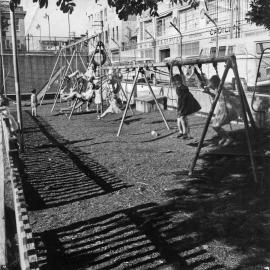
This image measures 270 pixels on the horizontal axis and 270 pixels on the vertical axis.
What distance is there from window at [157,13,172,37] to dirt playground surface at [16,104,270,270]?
114 feet

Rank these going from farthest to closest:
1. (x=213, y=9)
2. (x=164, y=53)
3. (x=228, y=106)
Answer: (x=164, y=53), (x=213, y=9), (x=228, y=106)

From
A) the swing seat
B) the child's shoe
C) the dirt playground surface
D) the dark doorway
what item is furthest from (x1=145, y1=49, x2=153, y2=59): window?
the child's shoe

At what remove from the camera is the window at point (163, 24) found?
43406 mm

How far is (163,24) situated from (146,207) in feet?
135

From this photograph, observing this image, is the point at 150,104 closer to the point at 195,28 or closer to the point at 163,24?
the point at 195,28

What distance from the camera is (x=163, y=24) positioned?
1767 inches

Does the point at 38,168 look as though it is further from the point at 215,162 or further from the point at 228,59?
the point at 228,59

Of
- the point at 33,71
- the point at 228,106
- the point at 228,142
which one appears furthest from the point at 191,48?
the point at 228,106

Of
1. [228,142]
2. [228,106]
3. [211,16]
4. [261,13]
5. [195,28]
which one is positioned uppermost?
[211,16]

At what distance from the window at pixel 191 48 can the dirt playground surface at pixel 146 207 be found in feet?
64.3

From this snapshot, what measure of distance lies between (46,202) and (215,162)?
3638 mm

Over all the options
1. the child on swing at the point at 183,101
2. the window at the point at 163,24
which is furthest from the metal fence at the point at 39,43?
the child on swing at the point at 183,101

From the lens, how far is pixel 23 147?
33.3ft

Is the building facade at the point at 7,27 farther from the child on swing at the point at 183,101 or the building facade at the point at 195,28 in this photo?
the building facade at the point at 195,28
